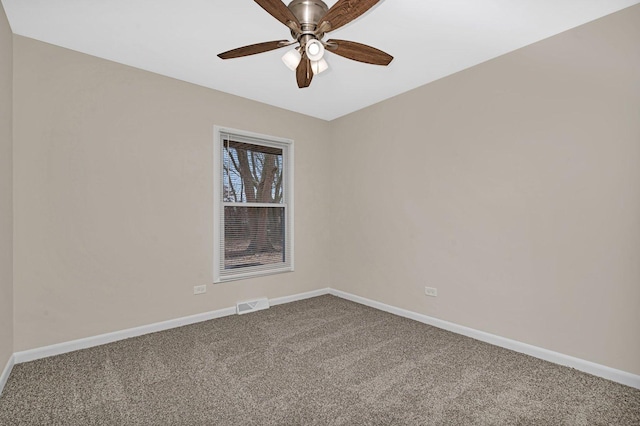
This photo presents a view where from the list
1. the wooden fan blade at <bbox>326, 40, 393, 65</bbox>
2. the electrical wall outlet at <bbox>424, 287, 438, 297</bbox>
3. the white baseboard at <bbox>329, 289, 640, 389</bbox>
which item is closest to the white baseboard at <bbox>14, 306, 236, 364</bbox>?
the white baseboard at <bbox>329, 289, 640, 389</bbox>

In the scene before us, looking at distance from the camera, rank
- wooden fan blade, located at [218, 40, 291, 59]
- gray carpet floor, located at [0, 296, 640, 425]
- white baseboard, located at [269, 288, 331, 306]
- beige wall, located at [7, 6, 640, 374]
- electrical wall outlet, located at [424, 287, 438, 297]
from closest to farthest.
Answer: gray carpet floor, located at [0, 296, 640, 425]
wooden fan blade, located at [218, 40, 291, 59]
beige wall, located at [7, 6, 640, 374]
electrical wall outlet, located at [424, 287, 438, 297]
white baseboard, located at [269, 288, 331, 306]

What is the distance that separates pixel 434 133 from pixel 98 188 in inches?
133

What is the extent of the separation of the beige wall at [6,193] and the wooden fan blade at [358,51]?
7.62 ft

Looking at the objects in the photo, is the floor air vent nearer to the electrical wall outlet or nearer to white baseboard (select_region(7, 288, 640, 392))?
white baseboard (select_region(7, 288, 640, 392))

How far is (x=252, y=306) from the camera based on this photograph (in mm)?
3828

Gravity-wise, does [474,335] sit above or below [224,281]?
below

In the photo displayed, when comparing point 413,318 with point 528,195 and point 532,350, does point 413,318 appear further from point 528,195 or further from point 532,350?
point 528,195

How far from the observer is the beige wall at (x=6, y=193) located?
2.18 meters

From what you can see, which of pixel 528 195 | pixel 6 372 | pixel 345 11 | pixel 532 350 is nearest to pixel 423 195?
pixel 528 195

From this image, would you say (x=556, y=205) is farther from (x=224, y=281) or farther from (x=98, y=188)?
(x=98, y=188)

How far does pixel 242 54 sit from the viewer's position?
2.17 m

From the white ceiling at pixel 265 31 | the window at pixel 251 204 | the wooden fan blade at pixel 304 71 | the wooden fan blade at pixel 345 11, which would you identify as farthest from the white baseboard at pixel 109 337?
the wooden fan blade at pixel 345 11

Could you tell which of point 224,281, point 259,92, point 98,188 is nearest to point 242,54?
point 259,92

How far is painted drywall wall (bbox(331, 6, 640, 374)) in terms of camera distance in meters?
2.22
